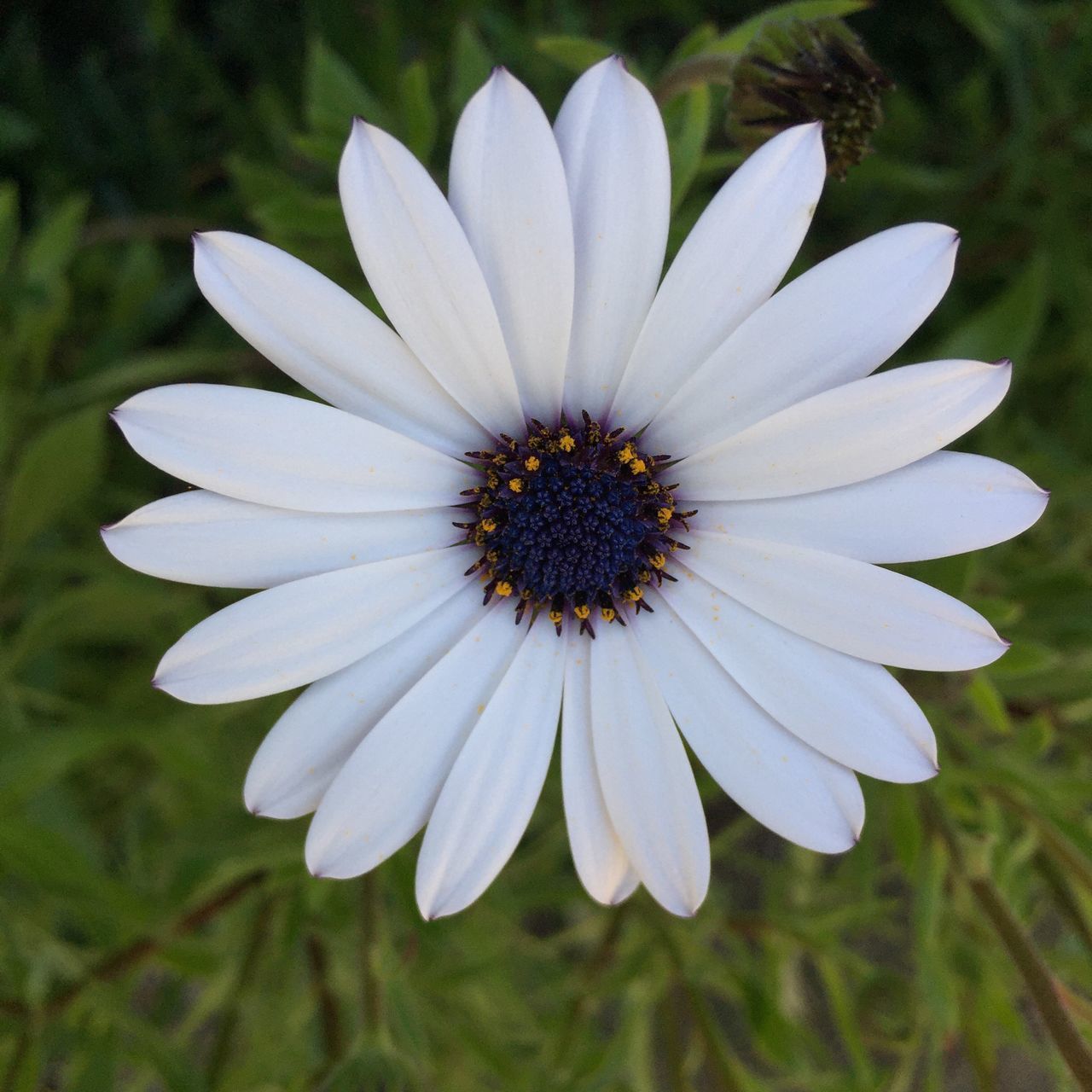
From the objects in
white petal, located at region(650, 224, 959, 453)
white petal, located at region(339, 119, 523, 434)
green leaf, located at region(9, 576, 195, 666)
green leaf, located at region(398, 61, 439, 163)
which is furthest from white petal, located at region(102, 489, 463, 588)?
green leaf, located at region(9, 576, 195, 666)

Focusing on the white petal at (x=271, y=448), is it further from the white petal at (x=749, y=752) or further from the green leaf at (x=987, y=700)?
the green leaf at (x=987, y=700)

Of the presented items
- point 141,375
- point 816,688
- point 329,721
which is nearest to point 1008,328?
point 816,688

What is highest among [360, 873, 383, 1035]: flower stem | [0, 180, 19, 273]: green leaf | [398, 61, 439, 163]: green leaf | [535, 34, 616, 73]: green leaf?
[0, 180, 19, 273]: green leaf

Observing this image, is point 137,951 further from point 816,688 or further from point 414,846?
point 816,688

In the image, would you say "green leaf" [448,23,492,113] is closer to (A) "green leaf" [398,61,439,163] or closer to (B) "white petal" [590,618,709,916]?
(A) "green leaf" [398,61,439,163]

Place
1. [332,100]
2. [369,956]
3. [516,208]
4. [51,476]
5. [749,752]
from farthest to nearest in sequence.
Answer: [51,476]
[332,100]
[369,956]
[749,752]
[516,208]

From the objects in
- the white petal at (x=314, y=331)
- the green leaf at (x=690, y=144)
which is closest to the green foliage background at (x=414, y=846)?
the green leaf at (x=690, y=144)
